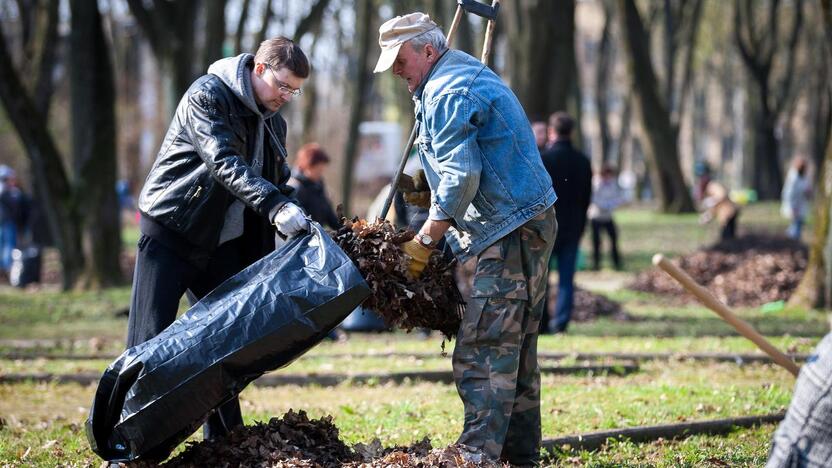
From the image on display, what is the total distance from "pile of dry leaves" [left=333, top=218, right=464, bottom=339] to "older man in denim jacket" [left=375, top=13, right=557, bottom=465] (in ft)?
0.29

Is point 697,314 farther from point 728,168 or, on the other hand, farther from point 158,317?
point 728,168

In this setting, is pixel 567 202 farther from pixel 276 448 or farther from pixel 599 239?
pixel 599 239

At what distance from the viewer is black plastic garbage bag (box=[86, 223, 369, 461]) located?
16.2ft

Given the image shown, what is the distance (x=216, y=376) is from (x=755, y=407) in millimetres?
3865

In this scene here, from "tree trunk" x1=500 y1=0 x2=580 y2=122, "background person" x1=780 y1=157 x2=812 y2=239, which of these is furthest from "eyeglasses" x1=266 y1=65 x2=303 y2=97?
"background person" x1=780 y1=157 x2=812 y2=239

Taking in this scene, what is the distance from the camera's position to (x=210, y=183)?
5414 mm

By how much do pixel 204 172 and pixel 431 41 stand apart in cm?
123

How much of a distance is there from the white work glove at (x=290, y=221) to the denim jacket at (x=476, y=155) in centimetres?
60

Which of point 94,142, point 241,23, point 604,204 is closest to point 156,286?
point 94,142

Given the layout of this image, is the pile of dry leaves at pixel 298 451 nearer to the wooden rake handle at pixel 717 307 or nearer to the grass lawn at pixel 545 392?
the grass lawn at pixel 545 392

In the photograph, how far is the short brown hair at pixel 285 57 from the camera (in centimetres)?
540

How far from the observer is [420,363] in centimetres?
986

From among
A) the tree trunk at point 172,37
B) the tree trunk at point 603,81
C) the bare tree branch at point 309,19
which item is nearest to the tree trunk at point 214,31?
the tree trunk at point 172,37

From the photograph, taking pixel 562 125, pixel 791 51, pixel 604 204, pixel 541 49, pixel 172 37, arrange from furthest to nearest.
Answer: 1. pixel 791 51
2. pixel 604 204
3. pixel 172 37
4. pixel 541 49
5. pixel 562 125
